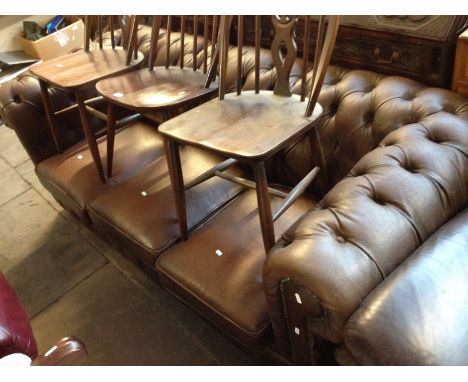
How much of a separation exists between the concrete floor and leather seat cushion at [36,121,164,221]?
222 mm

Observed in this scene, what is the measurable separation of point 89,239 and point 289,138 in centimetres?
124

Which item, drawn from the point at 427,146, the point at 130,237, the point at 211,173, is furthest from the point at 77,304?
the point at 427,146

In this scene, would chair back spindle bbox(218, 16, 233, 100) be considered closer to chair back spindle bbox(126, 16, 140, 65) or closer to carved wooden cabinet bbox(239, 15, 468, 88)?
carved wooden cabinet bbox(239, 15, 468, 88)

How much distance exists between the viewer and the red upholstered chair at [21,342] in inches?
27.1

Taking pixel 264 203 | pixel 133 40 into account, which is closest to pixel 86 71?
pixel 133 40

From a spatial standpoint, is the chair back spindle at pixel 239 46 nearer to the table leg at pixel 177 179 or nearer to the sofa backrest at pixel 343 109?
the sofa backrest at pixel 343 109

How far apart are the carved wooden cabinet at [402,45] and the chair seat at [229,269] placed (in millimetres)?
514

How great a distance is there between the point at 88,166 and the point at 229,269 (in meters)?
0.92

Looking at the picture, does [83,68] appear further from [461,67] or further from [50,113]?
[461,67]

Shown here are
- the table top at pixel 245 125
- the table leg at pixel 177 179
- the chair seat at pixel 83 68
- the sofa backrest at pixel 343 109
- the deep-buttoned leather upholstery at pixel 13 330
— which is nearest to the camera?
the deep-buttoned leather upholstery at pixel 13 330

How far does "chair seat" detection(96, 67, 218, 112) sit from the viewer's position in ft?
4.54

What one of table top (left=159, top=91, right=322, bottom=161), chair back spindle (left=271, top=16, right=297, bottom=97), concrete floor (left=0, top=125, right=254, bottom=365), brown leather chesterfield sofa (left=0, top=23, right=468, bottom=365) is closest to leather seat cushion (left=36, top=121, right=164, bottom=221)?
brown leather chesterfield sofa (left=0, top=23, right=468, bottom=365)

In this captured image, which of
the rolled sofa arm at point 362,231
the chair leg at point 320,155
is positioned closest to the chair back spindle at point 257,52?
the chair leg at point 320,155
